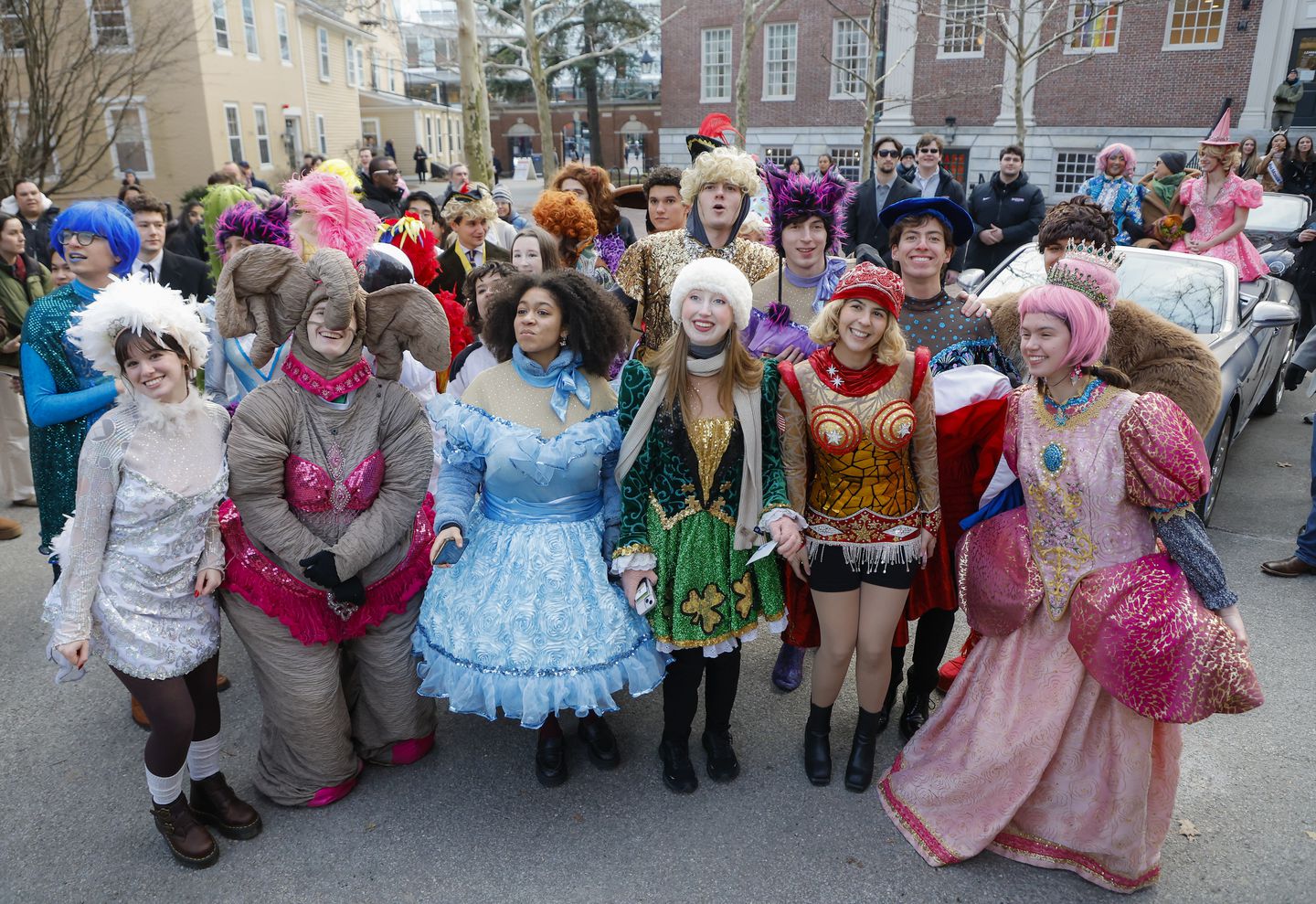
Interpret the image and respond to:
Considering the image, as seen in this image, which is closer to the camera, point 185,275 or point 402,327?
point 402,327

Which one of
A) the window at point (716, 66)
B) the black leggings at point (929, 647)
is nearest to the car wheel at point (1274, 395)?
the black leggings at point (929, 647)

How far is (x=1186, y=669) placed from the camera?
2.62m

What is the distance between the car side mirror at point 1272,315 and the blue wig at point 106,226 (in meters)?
6.33

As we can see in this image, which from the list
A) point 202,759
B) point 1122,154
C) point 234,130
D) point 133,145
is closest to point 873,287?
point 202,759

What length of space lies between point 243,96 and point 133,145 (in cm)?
343

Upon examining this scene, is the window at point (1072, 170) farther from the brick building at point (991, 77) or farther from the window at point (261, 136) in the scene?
the window at point (261, 136)

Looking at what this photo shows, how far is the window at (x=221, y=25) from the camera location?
24312 mm

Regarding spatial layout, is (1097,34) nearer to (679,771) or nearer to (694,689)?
(694,689)

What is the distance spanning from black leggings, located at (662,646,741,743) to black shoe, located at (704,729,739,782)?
0.11 ft

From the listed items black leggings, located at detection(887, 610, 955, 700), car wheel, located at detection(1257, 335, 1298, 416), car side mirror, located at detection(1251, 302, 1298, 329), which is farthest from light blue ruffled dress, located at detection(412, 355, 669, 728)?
car wheel, located at detection(1257, 335, 1298, 416)

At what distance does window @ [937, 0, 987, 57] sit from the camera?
23.9 meters

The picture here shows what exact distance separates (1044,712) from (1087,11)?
83.3 feet

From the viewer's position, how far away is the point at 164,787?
9.69ft

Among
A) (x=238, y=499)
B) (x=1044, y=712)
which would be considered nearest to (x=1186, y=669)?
(x=1044, y=712)
